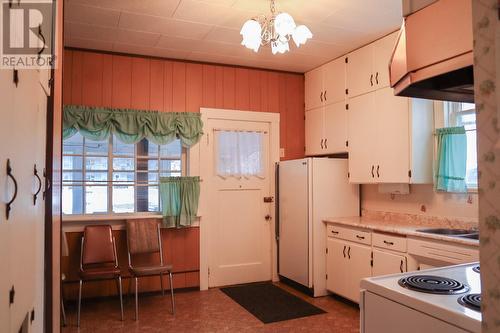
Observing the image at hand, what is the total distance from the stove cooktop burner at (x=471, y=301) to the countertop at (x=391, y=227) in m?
1.46

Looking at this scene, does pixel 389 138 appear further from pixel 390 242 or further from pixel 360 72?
pixel 390 242

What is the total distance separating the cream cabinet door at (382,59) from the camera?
372cm

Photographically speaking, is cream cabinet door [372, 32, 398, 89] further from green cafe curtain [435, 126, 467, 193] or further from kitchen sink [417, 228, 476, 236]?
kitchen sink [417, 228, 476, 236]

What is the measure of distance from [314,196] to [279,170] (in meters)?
0.74

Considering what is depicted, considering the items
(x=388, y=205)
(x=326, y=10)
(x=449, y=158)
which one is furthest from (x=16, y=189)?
(x=388, y=205)

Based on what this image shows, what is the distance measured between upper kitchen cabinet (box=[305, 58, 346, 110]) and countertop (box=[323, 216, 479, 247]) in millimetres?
1364

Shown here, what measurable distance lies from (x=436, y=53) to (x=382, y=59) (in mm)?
2657

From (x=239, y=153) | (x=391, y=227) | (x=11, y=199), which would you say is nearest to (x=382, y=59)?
(x=391, y=227)

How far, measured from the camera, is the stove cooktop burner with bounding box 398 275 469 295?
1.42 m

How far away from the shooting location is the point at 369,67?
3979 millimetres

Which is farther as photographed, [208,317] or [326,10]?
[208,317]

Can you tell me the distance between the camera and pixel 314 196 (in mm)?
4207

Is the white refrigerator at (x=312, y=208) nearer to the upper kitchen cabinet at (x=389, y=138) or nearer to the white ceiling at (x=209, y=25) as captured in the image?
the upper kitchen cabinet at (x=389, y=138)

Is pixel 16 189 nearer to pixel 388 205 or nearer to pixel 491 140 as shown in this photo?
pixel 491 140
